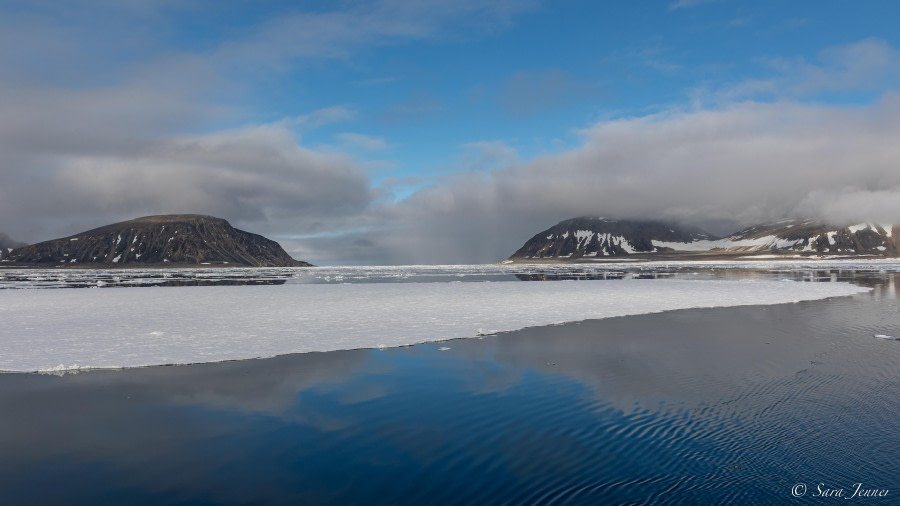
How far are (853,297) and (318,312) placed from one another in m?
38.9

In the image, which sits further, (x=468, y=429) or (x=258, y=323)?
(x=258, y=323)

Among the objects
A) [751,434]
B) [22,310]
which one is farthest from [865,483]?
[22,310]

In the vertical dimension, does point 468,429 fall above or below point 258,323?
below

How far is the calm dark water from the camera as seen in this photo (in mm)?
8055

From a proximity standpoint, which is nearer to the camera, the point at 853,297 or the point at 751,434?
the point at 751,434

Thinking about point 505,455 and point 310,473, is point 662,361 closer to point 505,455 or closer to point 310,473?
point 505,455

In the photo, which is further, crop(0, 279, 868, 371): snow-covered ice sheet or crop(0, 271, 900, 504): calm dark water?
crop(0, 279, 868, 371): snow-covered ice sheet

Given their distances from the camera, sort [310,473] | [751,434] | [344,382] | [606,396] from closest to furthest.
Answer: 1. [310,473]
2. [751,434]
3. [606,396]
4. [344,382]

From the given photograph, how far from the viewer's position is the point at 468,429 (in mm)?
10859

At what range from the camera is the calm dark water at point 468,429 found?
8.05m

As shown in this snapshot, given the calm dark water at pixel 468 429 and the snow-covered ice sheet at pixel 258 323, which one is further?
the snow-covered ice sheet at pixel 258 323

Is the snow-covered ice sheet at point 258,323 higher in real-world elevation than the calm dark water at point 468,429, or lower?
higher

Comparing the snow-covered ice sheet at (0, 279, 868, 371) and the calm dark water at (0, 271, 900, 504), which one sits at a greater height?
the snow-covered ice sheet at (0, 279, 868, 371)

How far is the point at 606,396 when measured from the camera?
512 inches
